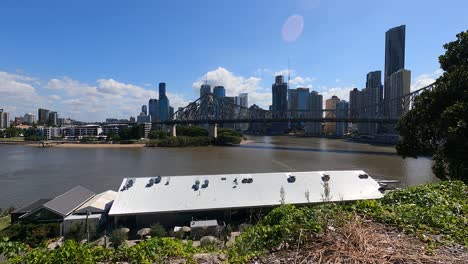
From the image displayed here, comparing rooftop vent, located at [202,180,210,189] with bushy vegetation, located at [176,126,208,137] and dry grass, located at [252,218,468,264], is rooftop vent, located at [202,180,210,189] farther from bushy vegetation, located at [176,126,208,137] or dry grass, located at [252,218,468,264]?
bushy vegetation, located at [176,126,208,137]

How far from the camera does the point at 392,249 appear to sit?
66.1 inches

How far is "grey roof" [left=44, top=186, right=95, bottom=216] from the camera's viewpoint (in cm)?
856

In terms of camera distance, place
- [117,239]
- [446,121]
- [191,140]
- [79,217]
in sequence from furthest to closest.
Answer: [191,140], [79,217], [117,239], [446,121]

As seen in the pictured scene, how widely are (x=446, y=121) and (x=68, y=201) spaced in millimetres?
10474

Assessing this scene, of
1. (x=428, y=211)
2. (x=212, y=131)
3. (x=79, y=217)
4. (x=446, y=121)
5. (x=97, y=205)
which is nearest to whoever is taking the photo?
(x=428, y=211)

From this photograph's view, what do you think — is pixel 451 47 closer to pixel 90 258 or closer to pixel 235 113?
pixel 90 258

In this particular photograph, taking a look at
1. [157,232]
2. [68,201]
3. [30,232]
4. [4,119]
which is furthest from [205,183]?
[4,119]

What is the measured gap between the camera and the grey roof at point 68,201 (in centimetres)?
856

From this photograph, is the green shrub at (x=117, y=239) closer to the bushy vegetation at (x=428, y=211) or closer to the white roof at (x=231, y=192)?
the white roof at (x=231, y=192)

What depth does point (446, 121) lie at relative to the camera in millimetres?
5789

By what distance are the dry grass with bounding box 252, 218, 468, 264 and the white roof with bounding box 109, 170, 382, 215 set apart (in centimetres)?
590

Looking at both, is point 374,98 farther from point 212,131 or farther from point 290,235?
point 290,235

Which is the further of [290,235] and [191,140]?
[191,140]

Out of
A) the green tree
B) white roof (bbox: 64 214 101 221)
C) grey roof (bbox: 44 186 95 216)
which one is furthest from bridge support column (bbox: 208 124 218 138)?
the green tree
